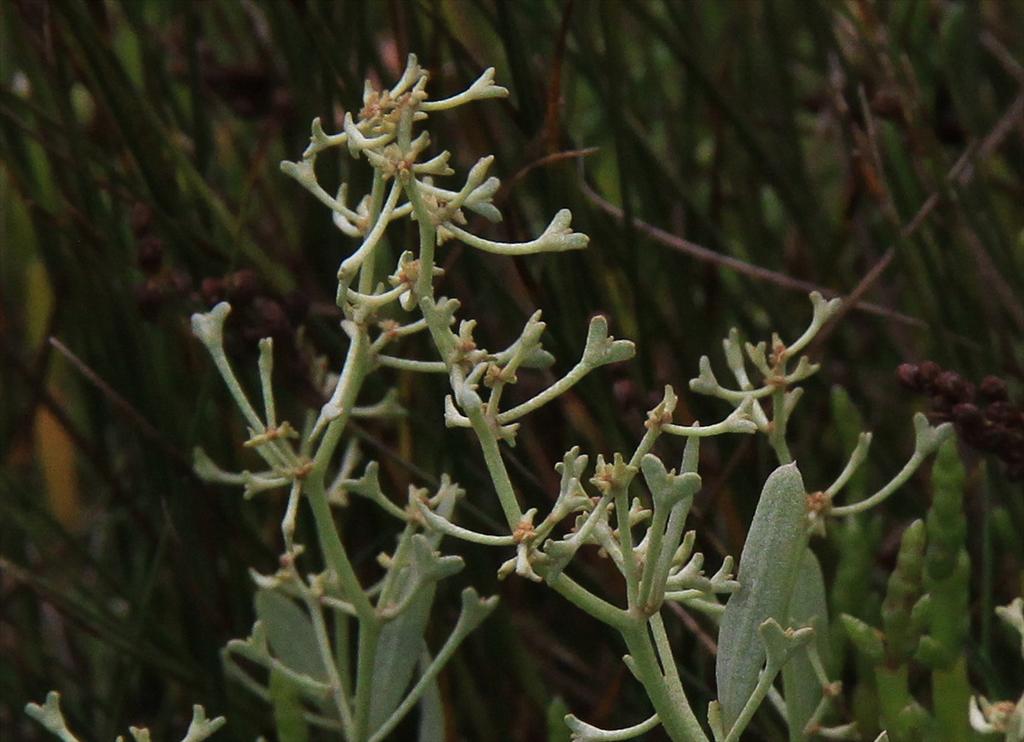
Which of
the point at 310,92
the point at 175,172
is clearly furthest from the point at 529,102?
the point at 175,172

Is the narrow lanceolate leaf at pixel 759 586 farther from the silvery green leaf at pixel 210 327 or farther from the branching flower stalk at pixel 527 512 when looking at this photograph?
the silvery green leaf at pixel 210 327

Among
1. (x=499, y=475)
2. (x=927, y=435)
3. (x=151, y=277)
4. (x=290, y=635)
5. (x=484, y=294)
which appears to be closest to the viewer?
(x=499, y=475)

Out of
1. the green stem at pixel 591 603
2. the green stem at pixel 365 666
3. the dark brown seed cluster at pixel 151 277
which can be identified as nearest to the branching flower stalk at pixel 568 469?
the green stem at pixel 591 603

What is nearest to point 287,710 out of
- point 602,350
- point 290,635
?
point 290,635

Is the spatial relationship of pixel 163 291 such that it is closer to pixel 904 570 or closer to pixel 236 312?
pixel 236 312

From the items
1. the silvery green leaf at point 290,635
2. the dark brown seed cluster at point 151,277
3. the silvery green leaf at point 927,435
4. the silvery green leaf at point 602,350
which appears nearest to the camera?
the silvery green leaf at point 602,350

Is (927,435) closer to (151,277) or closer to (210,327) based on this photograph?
(210,327)

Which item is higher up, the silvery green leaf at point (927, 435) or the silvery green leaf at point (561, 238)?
the silvery green leaf at point (561, 238)
